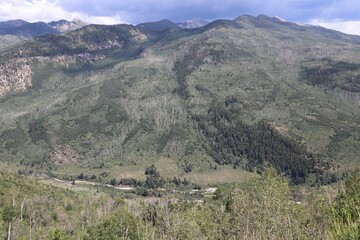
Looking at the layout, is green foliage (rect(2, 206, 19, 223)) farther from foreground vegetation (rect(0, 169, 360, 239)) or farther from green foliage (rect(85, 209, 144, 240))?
green foliage (rect(85, 209, 144, 240))

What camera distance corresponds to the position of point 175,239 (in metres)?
27.5

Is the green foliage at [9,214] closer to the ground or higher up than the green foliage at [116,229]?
closer to the ground

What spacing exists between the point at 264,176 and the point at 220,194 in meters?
90.2

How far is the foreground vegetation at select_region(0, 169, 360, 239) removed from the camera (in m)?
22.6

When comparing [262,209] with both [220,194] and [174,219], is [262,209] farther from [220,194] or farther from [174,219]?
[220,194]

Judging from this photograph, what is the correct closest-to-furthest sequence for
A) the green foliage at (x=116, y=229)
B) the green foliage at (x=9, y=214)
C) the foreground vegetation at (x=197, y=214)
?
the foreground vegetation at (x=197, y=214), the green foliage at (x=116, y=229), the green foliage at (x=9, y=214)

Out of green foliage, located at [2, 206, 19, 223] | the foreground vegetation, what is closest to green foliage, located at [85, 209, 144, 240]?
the foreground vegetation

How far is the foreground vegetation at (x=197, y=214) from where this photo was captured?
2256cm

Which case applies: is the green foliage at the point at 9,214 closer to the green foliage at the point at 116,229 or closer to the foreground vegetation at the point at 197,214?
the foreground vegetation at the point at 197,214

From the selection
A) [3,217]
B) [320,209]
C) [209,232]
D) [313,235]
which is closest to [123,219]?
[3,217]

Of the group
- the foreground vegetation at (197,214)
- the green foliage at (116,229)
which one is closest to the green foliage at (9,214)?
the foreground vegetation at (197,214)

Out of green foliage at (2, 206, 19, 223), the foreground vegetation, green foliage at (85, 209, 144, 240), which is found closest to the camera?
the foreground vegetation

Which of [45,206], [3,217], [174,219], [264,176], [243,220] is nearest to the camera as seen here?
[243,220]

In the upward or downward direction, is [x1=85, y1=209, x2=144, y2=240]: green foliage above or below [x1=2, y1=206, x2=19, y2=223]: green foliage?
above
